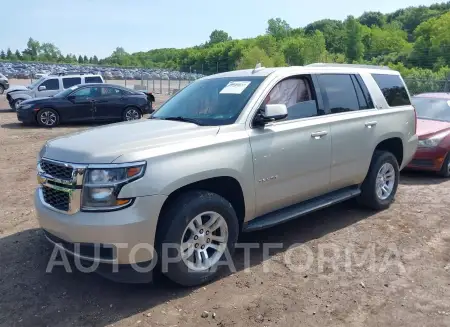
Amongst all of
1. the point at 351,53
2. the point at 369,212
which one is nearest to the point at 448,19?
the point at 351,53

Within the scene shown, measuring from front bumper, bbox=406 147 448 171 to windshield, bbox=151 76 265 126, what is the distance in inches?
182

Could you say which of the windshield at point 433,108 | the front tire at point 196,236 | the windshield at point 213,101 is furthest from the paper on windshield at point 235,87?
the windshield at point 433,108

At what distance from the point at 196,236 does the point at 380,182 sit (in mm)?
3148

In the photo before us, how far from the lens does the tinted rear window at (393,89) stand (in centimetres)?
568

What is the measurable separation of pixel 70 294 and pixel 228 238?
58.5 inches

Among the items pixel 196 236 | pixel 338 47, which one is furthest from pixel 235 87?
pixel 338 47

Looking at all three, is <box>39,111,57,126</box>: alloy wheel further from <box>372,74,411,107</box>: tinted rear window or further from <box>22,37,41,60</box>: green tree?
<box>22,37,41,60</box>: green tree

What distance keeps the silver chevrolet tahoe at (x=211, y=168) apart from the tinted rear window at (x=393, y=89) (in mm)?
128

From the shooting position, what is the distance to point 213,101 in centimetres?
442

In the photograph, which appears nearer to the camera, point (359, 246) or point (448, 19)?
point (359, 246)

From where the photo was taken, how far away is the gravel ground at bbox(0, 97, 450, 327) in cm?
331

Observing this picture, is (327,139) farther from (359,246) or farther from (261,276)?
(261,276)

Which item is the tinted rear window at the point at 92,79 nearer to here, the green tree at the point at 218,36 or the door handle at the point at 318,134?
the door handle at the point at 318,134

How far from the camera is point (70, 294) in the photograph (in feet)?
12.1
